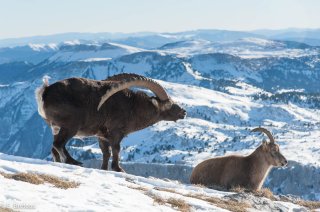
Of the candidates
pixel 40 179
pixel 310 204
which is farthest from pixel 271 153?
pixel 40 179

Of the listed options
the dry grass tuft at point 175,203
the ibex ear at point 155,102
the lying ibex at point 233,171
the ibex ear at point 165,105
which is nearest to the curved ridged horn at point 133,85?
the ibex ear at point 165,105

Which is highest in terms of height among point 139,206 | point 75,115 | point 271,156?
point 75,115

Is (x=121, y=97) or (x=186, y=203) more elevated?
(x=121, y=97)

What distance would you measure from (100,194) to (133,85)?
27.8 ft

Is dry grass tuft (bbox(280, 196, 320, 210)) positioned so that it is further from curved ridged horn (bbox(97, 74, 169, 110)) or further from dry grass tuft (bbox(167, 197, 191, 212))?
dry grass tuft (bbox(167, 197, 191, 212))

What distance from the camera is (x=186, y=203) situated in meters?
17.5

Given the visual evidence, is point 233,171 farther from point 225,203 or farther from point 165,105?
point 225,203

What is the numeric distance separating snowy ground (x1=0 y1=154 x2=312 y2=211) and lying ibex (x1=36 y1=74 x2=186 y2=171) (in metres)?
1.98

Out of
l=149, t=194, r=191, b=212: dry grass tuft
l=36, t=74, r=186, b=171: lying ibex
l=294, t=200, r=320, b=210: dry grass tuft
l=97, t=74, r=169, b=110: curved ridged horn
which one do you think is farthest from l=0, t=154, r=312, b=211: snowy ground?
l=97, t=74, r=169, b=110: curved ridged horn

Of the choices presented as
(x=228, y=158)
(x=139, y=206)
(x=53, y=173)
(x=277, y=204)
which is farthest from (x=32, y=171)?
(x=228, y=158)

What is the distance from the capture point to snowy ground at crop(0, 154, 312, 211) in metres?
13.9

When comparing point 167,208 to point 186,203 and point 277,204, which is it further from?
point 277,204

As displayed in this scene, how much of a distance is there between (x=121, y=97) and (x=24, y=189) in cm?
975

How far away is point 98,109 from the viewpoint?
22875 millimetres
